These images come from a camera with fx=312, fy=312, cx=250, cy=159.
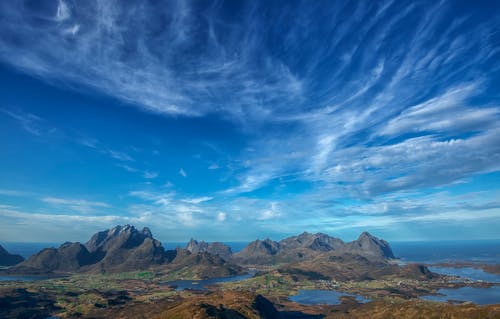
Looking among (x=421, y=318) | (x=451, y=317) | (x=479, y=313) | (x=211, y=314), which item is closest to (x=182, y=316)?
(x=211, y=314)

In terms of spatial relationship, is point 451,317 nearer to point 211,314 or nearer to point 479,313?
point 479,313

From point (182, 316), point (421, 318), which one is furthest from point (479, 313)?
point (182, 316)

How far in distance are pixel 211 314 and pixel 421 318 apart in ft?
439

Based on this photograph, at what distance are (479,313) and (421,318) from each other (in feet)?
105

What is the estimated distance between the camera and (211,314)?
189 metres

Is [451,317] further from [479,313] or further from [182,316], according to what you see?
[182,316]

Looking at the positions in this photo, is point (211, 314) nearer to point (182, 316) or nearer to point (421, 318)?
point (182, 316)

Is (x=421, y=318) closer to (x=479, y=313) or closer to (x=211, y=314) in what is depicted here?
(x=479, y=313)

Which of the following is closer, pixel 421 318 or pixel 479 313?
pixel 479 313

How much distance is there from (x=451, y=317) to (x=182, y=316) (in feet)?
541

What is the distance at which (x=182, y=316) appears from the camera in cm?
19412

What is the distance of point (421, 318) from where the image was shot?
200m

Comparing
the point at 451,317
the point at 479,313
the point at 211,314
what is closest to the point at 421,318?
the point at 451,317

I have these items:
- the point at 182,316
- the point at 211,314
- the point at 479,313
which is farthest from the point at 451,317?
A: the point at 182,316
